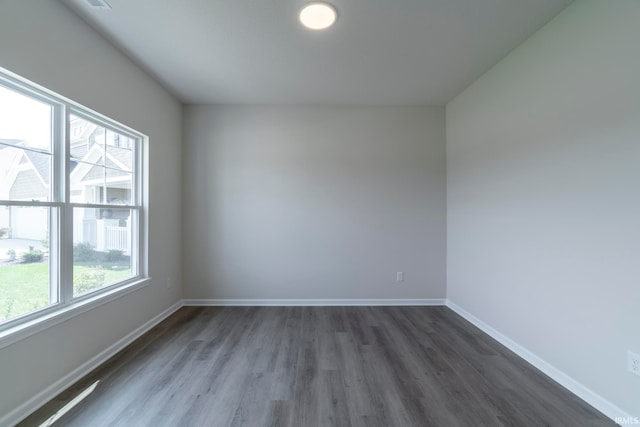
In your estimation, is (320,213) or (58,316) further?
(320,213)

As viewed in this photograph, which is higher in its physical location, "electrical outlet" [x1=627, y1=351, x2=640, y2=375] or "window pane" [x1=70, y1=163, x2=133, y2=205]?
"window pane" [x1=70, y1=163, x2=133, y2=205]

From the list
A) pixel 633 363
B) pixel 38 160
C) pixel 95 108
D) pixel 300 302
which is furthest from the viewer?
pixel 300 302

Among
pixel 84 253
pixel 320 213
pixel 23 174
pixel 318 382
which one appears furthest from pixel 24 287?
pixel 320 213

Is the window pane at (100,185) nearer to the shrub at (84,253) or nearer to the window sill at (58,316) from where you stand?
the shrub at (84,253)

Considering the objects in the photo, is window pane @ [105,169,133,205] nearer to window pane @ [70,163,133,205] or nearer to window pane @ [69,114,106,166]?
window pane @ [70,163,133,205]

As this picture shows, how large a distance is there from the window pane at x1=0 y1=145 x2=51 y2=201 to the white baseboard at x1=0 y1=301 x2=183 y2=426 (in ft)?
4.26

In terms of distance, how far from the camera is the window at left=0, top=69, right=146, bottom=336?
1.58 meters

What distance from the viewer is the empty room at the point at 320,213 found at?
1.59 metres

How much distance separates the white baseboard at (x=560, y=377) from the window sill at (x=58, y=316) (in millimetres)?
3705

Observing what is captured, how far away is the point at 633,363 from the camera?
58.1 inches

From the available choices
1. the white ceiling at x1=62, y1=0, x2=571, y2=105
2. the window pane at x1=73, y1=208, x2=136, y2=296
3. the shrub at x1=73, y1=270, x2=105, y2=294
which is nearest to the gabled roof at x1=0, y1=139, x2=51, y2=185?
the window pane at x1=73, y1=208, x2=136, y2=296

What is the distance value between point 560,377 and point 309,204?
9.46ft

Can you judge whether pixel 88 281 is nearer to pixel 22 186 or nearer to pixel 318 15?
pixel 22 186

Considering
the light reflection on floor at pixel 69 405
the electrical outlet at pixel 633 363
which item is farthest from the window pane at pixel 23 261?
A: the electrical outlet at pixel 633 363
